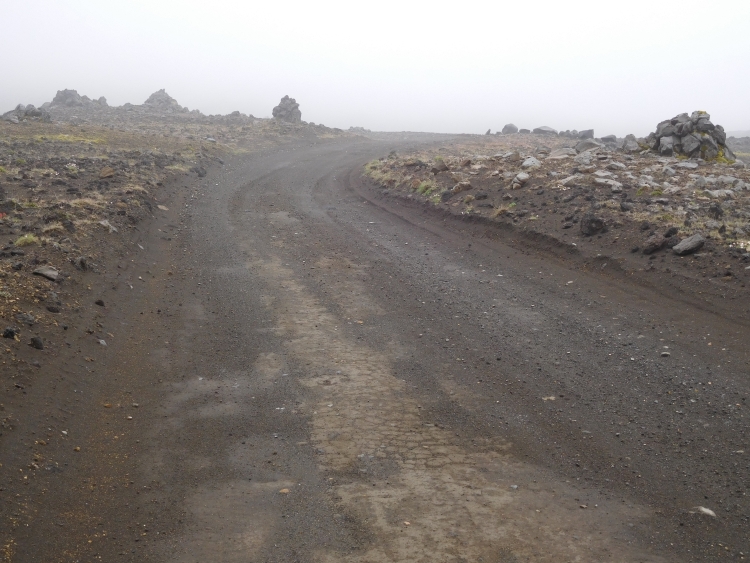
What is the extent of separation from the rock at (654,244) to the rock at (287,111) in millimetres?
42562

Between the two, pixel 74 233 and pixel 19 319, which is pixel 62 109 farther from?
pixel 19 319

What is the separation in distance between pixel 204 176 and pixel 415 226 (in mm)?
12268

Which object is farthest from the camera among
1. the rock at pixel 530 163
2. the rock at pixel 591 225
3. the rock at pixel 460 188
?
the rock at pixel 530 163

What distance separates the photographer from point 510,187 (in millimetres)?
17766

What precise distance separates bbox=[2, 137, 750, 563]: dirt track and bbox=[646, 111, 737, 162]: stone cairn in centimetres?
1319

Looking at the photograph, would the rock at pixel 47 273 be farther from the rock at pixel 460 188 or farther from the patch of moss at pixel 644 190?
the patch of moss at pixel 644 190

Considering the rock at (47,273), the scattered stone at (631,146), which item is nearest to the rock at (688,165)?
the scattered stone at (631,146)

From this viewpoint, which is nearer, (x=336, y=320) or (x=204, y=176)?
(x=336, y=320)

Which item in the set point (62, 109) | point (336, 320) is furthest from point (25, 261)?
point (62, 109)

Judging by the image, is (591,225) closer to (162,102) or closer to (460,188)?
(460,188)

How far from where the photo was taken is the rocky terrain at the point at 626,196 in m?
11.8

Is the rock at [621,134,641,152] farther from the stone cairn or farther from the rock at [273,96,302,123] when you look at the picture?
the rock at [273,96,302,123]

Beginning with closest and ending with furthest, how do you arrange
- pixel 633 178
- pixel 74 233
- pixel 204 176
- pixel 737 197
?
1. pixel 74 233
2. pixel 737 197
3. pixel 633 178
4. pixel 204 176

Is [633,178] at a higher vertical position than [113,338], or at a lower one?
higher
